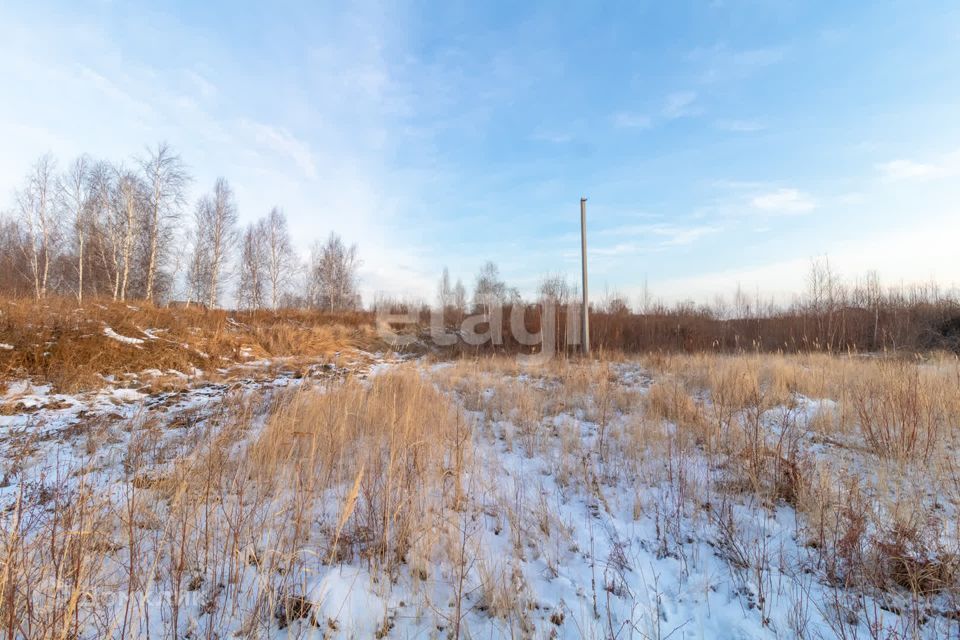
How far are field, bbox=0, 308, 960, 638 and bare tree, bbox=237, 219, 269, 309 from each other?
70.8 feet

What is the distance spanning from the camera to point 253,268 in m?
24.5

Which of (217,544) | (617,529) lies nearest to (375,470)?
(217,544)

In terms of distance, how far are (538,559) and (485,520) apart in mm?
432

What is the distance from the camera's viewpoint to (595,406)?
4.86 meters

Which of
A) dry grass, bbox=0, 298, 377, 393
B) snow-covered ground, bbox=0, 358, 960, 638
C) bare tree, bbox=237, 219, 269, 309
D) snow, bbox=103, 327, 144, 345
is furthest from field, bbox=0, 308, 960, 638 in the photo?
bare tree, bbox=237, 219, 269, 309

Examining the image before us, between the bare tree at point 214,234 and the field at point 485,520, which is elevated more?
the bare tree at point 214,234

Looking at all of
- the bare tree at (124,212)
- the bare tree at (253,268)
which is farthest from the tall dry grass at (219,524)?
the bare tree at (253,268)

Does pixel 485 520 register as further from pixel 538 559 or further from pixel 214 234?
pixel 214 234

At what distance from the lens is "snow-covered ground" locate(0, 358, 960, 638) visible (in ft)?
5.03

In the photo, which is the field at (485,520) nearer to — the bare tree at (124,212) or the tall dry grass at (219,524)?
the tall dry grass at (219,524)

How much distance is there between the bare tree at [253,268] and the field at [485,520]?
21.6 metres

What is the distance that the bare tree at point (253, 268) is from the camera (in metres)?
24.2

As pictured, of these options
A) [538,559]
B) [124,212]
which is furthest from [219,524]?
[124,212]

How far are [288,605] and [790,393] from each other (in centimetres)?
607
